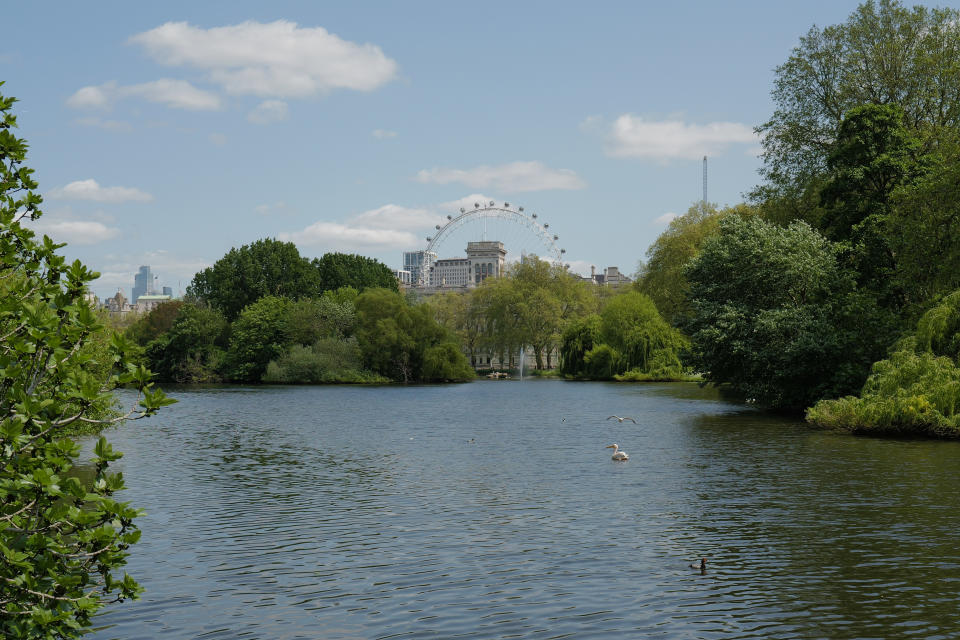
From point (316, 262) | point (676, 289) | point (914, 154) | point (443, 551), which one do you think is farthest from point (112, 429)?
point (316, 262)

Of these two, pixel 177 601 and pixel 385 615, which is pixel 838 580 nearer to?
pixel 385 615

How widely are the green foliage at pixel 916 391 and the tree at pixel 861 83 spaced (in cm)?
1571

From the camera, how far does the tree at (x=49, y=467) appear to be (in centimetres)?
792

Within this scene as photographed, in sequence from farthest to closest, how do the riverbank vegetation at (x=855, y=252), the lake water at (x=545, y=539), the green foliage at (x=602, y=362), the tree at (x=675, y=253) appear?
1. the green foliage at (x=602, y=362)
2. the tree at (x=675, y=253)
3. the riverbank vegetation at (x=855, y=252)
4. the lake water at (x=545, y=539)

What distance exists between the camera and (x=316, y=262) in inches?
4884

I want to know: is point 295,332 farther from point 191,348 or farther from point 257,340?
point 191,348

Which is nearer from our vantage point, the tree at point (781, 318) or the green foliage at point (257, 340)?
the tree at point (781, 318)

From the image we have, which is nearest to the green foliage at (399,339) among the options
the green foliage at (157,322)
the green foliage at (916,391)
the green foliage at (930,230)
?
the green foliage at (157,322)

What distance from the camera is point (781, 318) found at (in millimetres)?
44156

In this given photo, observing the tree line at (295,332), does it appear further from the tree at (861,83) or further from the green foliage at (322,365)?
the tree at (861,83)

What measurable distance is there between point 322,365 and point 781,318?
215ft

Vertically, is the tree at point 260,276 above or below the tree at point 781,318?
above

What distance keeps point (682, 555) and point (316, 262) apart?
11157 centimetres

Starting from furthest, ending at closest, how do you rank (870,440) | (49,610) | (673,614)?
(870,440)
(673,614)
(49,610)
